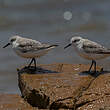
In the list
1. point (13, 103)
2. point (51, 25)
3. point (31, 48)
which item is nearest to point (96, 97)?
point (13, 103)

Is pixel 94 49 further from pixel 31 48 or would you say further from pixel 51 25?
pixel 51 25

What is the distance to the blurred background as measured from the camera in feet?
A: 47.6

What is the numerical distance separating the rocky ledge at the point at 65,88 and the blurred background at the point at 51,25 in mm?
1918

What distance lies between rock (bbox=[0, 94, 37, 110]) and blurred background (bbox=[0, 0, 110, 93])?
1.03 m

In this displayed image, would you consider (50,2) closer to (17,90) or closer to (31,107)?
(17,90)

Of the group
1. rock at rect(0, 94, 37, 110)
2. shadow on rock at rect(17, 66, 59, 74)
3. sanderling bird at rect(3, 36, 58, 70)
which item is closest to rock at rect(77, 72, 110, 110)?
rock at rect(0, 94, 37, 110)

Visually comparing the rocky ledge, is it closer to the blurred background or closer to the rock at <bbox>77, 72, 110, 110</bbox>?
the rock at <bbox>77, 72, 110, 110</bbox>

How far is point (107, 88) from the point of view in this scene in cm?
940

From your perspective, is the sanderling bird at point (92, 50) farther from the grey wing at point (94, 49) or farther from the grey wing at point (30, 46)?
the grey wing at point (30, 46)

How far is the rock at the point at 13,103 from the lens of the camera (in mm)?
10189

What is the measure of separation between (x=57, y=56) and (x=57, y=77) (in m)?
4.69

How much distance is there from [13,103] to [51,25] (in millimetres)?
8624

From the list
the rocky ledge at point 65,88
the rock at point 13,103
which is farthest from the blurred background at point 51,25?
the rocky ledge at point 65,88

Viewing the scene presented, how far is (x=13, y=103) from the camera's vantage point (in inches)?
419
